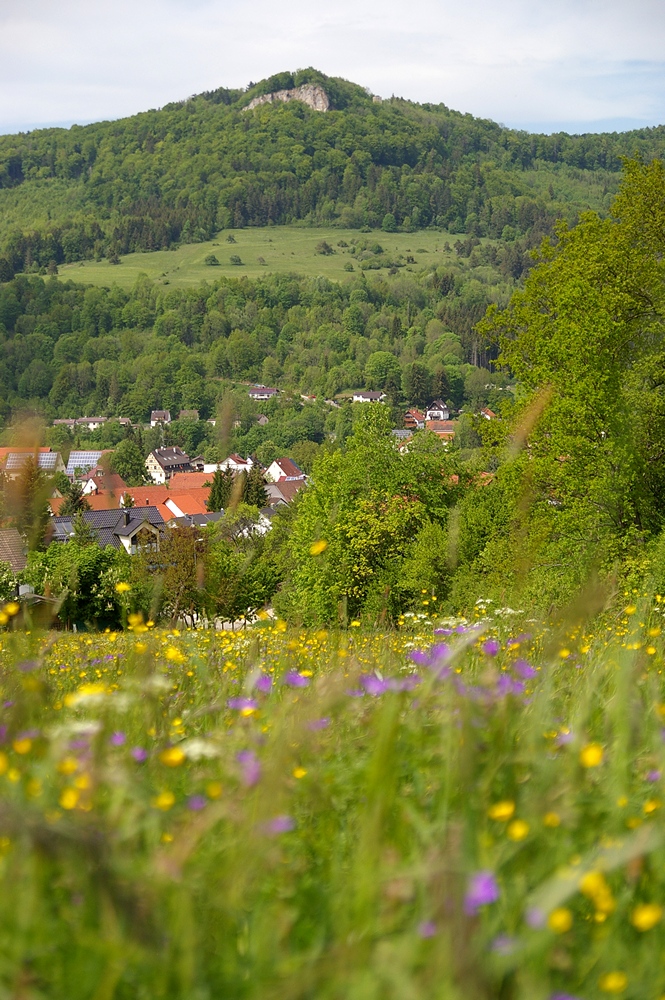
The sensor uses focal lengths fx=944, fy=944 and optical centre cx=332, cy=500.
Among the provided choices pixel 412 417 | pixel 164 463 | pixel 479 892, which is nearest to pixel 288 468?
pixel 164 463

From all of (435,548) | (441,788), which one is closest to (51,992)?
(441,788)

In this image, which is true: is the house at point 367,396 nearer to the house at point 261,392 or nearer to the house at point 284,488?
the house at point 261,392

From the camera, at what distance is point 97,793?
6.95 feet

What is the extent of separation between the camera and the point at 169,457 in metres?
127

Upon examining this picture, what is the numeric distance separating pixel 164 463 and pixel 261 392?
133 ft

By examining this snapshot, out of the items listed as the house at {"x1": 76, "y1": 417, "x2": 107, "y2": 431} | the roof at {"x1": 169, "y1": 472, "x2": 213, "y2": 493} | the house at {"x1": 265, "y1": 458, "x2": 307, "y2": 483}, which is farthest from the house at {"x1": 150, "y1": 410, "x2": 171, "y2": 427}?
the roof at {"x1": 169, "y1": 472, "x2": 213, "y2": 493}

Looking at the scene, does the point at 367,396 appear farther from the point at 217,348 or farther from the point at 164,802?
the point at 164,802

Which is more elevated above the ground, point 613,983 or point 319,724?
point 613,983

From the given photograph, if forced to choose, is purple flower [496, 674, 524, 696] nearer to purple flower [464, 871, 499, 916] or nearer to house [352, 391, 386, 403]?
purple flower [464, 871, 499, 916]

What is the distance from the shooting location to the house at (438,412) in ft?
511

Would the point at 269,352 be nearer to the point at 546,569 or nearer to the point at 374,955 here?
the point at 546,569

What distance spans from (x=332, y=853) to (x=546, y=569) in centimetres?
1505

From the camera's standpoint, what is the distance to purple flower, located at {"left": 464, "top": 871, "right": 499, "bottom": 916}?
147cm

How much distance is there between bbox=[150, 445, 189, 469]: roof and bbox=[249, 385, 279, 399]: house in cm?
3048
